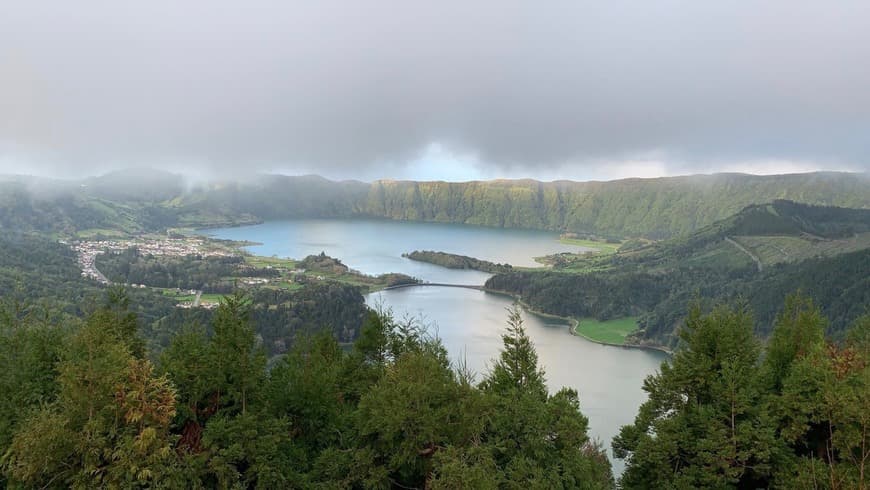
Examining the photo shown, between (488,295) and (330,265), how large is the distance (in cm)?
4209

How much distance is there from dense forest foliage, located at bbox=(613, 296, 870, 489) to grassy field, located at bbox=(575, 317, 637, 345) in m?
69.6

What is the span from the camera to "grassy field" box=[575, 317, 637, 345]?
89.9 m

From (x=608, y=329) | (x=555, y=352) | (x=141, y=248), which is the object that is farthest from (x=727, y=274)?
(x=141, y=248)

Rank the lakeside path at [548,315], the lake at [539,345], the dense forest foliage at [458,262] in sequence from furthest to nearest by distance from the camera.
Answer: the dense forest foliage at [458,262] < the lakeside path at [548,315] < the lake at [539,345]

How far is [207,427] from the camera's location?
47.2ft

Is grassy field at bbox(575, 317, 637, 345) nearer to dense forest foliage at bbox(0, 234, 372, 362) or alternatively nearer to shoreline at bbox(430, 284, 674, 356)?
shoreline at bbox(430, 284, 674, 356)

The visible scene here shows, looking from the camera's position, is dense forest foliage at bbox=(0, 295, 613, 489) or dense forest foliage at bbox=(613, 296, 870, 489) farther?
dense forest foliage at bbox=(613, 296, 870, 489)

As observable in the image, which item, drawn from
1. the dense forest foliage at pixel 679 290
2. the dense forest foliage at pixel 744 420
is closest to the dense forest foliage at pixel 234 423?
the dense forest foliage at pixel 744 420

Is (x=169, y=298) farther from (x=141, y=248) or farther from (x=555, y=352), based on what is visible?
(x=141, y=248)

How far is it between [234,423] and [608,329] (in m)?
91.7

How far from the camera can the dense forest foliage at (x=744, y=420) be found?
16.8m

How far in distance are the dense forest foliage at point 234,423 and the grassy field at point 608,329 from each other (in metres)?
75.6

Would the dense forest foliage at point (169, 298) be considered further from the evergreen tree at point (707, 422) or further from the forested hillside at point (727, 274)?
the evergreen tree at point (707, 422)

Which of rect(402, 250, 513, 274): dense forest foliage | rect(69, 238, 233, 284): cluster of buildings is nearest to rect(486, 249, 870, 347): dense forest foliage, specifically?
rect(402, 250, 513, 274): dense forest foliage
